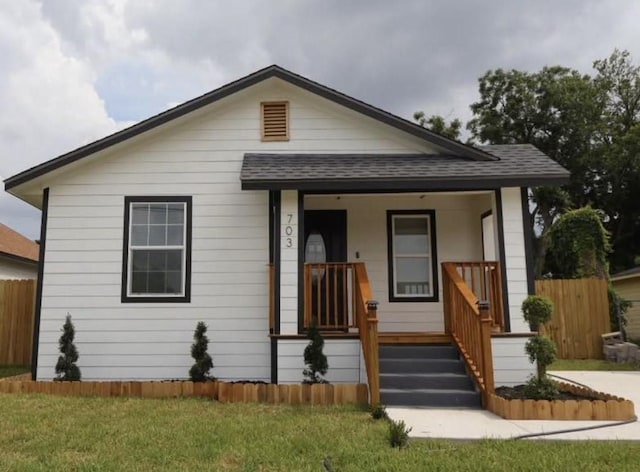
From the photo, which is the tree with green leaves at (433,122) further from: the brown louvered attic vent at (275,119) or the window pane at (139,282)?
the window pane at (139,282)

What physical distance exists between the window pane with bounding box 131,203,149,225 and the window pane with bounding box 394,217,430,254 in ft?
13.2

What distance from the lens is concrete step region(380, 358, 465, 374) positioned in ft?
21.9

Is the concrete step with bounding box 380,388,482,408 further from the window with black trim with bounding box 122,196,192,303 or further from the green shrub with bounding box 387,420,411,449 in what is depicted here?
the window with black trim with bounding box 122,196,192,303

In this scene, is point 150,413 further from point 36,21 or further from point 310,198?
point 36,21

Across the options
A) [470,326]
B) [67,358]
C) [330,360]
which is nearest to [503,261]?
[470,326]

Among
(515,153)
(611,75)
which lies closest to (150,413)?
(515,153)

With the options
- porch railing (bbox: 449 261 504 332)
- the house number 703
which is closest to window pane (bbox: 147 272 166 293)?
the house number 703

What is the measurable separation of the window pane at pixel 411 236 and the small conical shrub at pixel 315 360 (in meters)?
2.48

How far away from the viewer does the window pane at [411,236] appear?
8.67 meters

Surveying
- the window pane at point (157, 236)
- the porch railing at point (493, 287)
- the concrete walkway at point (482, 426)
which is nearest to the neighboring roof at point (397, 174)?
the porch railing at point (493, 287)

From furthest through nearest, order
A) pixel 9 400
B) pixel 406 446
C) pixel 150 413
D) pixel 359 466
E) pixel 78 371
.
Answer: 1. pixel 78 371
2. pixel 9 400
3. pixel 150 413
4. pixel 406 446
5. pixel 359 466

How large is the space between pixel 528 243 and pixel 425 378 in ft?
7.95

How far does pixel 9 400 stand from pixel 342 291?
460 centimetres

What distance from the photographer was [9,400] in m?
6.42
